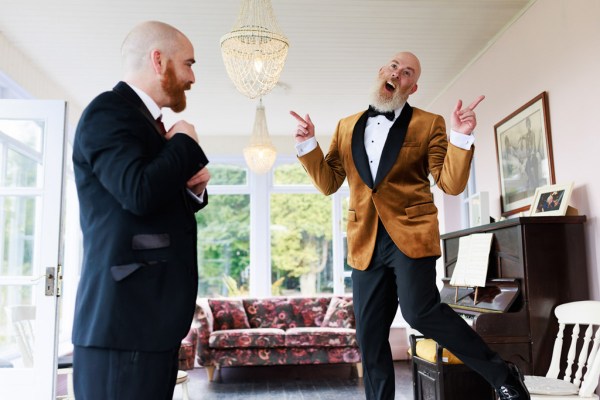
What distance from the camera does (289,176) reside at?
863 cm

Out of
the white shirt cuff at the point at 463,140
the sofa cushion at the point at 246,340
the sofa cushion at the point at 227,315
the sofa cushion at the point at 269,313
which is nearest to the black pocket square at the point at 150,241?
the white shirt cuff at the point at 463,140

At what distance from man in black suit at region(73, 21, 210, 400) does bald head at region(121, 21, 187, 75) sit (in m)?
0.10

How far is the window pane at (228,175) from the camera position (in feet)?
Answer: 28.1

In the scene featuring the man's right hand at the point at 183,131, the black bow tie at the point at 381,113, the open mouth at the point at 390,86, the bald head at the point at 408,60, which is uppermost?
the bald head at the point at 408,60

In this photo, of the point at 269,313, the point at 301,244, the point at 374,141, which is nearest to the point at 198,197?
the point at 374,141

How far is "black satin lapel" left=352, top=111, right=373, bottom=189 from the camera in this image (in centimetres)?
214

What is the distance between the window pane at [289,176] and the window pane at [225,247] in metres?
0.54

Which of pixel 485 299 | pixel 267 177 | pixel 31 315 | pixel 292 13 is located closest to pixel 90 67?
pixel 292 13

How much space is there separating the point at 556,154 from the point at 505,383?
231cm

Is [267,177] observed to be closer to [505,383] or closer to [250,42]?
[250,42]

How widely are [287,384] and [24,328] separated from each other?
289 cm

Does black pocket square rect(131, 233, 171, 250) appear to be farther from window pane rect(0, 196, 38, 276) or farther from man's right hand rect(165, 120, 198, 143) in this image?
window pane rect(0, 196, 38, 276)

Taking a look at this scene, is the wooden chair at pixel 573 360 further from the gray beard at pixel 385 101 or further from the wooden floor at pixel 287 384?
the wooden floor at pixel 287 384

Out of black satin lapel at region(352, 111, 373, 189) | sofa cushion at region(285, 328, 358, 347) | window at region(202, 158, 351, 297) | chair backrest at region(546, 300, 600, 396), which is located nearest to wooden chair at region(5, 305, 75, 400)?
black satin lapel at region(352, 111, 373, 189)
